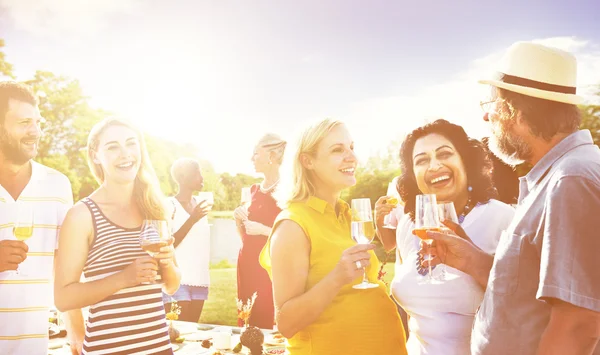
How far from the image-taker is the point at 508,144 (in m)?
1.58

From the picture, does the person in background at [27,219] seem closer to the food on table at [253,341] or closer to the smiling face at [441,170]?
the food on table at [253,341]

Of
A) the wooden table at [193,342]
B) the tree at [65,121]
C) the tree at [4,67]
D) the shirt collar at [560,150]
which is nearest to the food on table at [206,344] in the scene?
the wooden table at [193,342]

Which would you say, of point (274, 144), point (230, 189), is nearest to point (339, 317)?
point (274, 144)

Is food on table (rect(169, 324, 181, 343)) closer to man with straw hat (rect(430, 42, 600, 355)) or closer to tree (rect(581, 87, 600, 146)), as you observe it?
man with straw hat (rect(430, 42, 600, 355))

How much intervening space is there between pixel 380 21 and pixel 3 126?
16193mm

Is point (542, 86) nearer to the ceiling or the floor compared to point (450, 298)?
nearer to the ceiling

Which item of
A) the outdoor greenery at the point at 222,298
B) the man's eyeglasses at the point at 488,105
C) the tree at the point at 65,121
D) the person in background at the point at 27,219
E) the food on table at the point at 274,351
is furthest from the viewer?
the tree at the point at 65,121

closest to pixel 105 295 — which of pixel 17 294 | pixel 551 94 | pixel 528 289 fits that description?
pixel 17 294

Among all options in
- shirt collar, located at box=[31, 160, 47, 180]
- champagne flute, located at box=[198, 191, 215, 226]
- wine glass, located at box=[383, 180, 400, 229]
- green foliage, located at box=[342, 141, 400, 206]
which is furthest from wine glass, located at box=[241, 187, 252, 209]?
green foliage, located at box=[342, 141, 400, 206]

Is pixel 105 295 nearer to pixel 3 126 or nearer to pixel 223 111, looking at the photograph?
pixel 3 126

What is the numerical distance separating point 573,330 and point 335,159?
3.84ft

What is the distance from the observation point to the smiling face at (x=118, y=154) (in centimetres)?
256

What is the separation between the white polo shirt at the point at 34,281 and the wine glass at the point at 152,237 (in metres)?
0.60

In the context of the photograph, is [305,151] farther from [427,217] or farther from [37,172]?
[37,172]
